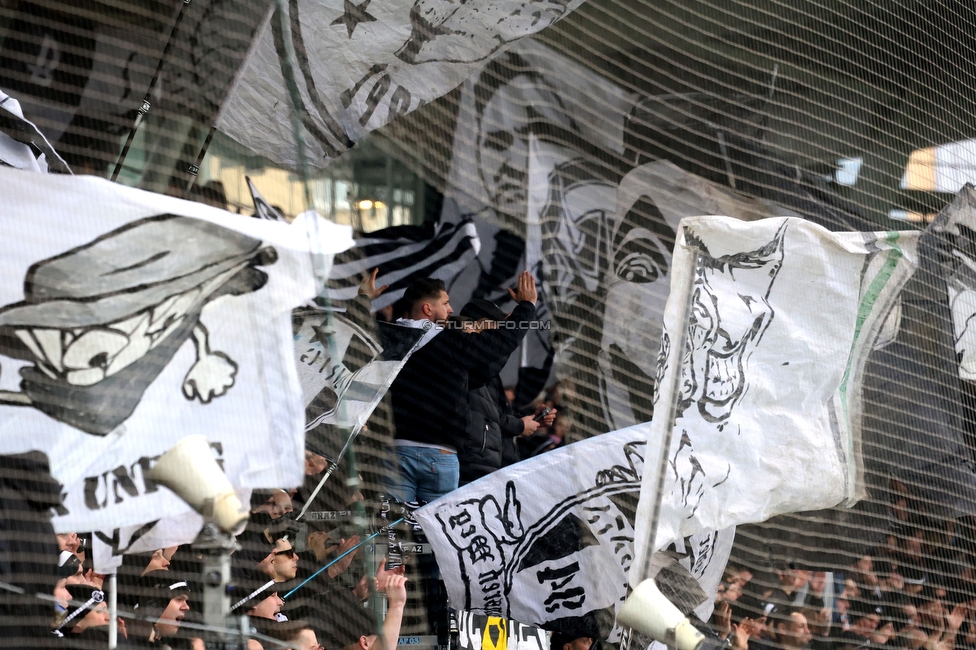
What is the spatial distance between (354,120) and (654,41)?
132cm

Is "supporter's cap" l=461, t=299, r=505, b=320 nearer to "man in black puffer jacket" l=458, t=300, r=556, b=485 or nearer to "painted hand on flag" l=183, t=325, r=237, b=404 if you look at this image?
"man in black puffer jacket" l=458, t=300, r=556, b=485

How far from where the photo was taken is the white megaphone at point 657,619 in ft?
7.62

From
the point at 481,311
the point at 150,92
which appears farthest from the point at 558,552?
the point at 150,92

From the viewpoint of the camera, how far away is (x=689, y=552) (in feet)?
9.73

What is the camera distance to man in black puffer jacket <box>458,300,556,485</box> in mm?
3596

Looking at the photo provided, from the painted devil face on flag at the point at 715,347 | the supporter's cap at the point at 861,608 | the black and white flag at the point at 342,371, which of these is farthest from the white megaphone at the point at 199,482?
the supporter's cap at the point at 861,608

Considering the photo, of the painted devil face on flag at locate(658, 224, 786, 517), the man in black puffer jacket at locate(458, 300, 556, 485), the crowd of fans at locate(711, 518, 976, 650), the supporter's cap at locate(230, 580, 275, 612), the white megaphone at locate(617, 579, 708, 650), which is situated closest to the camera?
the white megaphone at locate(617, 579, 708, 650)

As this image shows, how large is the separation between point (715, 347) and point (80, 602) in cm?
167

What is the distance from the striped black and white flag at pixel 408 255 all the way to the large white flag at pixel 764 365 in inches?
62.2

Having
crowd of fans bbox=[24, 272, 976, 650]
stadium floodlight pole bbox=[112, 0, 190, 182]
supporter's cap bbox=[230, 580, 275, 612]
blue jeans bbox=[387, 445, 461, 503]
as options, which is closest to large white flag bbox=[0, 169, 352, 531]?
crowd of fans bbox=[24, 272, 976, 650]

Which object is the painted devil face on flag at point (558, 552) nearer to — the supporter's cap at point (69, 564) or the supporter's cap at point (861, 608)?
the supporter's cap at point (69, 564)

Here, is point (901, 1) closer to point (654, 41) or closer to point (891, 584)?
point (654, 41)

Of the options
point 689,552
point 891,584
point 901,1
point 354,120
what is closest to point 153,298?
point 354,120

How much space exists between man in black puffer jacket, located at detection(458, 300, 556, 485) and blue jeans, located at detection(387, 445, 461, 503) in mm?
133
